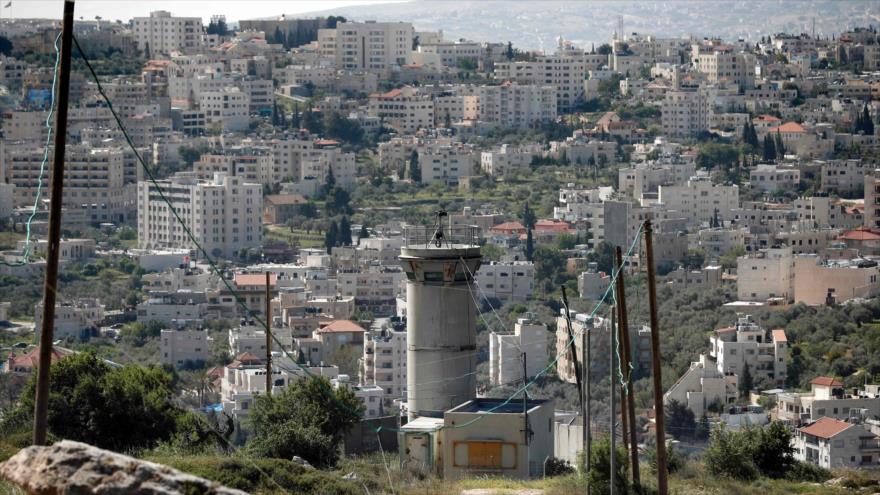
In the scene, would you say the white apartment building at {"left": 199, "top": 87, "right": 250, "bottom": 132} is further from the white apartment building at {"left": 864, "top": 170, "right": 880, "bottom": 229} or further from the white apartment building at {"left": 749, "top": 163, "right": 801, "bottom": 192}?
the white apartment building at {"left": 864, "top": 170, "right": 880, "bottom": 229}

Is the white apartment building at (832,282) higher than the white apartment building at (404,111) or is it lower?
lower

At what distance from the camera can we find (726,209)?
67.0 m

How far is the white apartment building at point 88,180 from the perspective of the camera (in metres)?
69.3

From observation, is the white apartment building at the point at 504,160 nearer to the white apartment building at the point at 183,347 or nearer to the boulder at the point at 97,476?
the white apartment building at the point at 183,347

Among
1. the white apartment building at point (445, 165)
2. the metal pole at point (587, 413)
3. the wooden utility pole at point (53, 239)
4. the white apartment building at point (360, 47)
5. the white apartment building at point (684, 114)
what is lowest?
the metal pole at point (587, 413)

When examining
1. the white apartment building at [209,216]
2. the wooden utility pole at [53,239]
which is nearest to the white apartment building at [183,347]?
the white apartment building at [209,216]

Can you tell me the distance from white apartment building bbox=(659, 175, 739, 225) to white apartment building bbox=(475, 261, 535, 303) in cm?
1265

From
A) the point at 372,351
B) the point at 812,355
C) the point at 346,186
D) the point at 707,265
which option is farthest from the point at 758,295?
the point at 346,186

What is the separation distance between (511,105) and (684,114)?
24.5ft

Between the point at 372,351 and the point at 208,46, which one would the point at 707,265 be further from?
the point at 208,46

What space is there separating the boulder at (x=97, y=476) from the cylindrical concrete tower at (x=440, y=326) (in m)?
6.25

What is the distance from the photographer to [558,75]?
90.1m

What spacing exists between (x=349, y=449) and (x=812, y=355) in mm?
29415

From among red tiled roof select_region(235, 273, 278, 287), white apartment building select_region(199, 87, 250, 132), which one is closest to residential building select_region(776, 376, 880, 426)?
red tiled roof select_region(235, 273, 278, 287)
